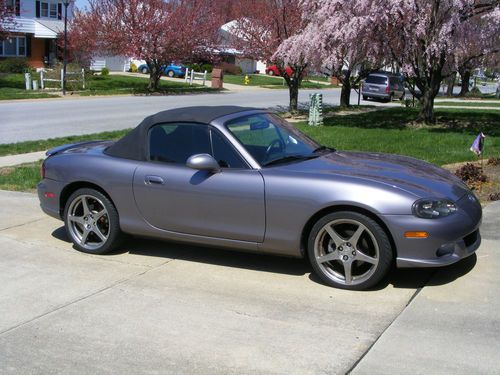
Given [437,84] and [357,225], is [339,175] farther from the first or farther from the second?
[437,84]

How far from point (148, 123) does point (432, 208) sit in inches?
107

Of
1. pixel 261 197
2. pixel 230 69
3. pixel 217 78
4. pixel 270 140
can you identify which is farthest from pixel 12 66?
pixel 261 197

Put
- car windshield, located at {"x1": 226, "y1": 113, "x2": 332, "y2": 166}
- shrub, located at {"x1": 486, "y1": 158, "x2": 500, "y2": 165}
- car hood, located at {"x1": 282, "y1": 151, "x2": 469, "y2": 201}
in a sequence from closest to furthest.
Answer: car hood, located at {"x1": 282, "y1": 151, "x2": 469, "y2": 201} < car windshield, located at {"x1": 226, "y1": 113, "x2": 332, "y2": 166} < shrub, located at {"x1": 486, "y1": 158, "x2": 500, "y2": 165}

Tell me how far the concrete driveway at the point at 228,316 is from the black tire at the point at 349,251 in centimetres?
13

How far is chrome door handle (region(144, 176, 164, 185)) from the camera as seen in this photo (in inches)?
221

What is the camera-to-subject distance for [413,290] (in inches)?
197

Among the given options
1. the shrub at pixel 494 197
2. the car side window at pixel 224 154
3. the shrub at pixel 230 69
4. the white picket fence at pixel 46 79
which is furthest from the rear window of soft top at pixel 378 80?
the car side window at pixel 224 154

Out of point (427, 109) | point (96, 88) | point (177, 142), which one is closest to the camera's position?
point (177, 142)

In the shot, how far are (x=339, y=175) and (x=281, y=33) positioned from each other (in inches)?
826

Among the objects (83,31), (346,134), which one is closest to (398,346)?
(346,134)

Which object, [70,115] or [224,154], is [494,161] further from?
[70,115]

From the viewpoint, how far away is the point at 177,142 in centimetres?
578

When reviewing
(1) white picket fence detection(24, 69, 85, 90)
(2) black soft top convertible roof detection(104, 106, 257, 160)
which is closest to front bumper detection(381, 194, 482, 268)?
(2) black soft top convertible roof detection(104, 106, 257, 160)

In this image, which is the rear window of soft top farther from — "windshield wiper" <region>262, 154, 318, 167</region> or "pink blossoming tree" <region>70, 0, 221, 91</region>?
"windshield wiper" <region>262, 154, 318, 167</region>
